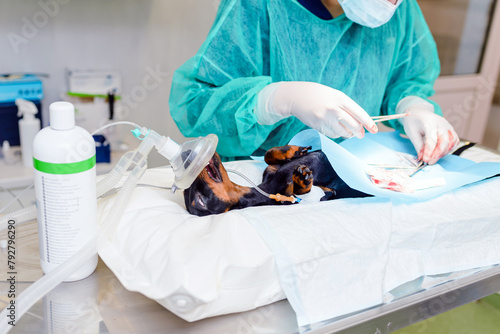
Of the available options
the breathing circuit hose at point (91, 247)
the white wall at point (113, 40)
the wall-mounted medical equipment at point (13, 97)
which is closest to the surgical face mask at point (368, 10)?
the breathing circuit hose at point (91, 247)

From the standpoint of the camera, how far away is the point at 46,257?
0.79 m

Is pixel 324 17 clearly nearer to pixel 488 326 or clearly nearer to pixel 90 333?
pixel 488 326

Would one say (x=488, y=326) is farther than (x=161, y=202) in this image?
Yes

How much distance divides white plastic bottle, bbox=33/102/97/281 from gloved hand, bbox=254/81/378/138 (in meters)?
0.59

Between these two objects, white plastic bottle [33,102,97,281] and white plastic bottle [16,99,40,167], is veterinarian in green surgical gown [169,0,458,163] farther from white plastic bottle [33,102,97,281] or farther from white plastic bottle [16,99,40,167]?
white plastic bottle [16,99,40,167]

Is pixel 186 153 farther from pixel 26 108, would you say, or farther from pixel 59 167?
pixel 26 108

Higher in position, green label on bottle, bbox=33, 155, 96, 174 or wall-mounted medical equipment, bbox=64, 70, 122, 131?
green label on bottle, bbox=33, 155, 96, 174

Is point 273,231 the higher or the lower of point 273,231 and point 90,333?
the higher

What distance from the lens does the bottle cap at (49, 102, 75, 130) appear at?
0.70m

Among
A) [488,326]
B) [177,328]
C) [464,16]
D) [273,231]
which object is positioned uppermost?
[464,16]

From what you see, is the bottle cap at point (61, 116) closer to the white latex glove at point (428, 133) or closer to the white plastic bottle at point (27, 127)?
the white latex glove at point (428, 133)

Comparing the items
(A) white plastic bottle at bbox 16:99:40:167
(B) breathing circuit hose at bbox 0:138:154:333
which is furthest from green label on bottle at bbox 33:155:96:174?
(A) white plastic bottle at bbox 16:99:40:167

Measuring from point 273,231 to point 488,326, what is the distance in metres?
0.82

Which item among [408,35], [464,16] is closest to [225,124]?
[408,35]
